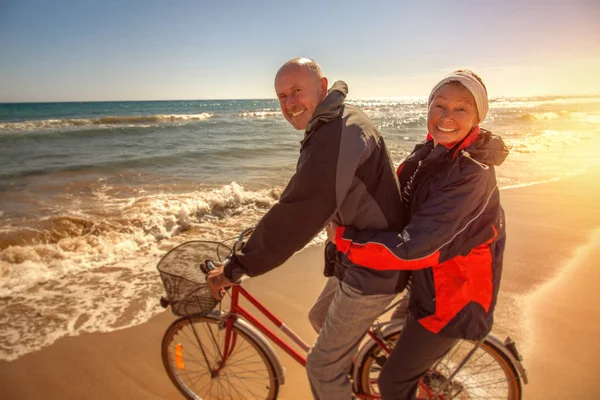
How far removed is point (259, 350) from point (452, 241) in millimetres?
1618

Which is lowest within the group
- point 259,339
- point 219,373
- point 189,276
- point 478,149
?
point 219,373

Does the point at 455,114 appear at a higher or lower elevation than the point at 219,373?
higher

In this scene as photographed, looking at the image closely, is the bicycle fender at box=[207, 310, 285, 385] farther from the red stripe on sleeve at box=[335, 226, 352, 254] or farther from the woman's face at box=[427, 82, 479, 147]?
the woman's face at box=[427, 82, 479, 147]

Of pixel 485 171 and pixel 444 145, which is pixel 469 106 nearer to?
pixel 444 145

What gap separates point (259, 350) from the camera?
2551 millimetres

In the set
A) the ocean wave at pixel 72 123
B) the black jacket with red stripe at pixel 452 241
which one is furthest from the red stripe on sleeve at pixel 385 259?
the ocean wave at pixel 72 123

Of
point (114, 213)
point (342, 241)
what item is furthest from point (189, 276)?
point (114, 213)

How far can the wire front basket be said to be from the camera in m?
2.30

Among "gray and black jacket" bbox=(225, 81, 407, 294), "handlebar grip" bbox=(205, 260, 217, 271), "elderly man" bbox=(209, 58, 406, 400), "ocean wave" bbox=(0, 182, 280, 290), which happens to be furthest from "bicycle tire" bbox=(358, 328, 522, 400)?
"ocean wave" bbox=(0, 182, 280, 290)

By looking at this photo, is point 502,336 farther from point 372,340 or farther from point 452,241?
point 452,241

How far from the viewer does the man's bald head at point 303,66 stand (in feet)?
6.68

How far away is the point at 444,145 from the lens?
1.97m

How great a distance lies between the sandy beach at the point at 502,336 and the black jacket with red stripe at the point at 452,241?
1957mm

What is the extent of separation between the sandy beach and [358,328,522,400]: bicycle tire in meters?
0.77
